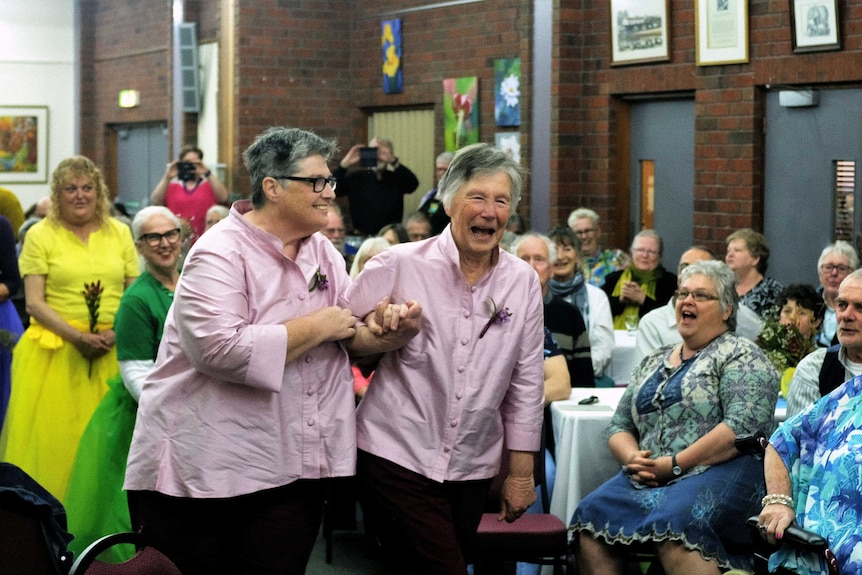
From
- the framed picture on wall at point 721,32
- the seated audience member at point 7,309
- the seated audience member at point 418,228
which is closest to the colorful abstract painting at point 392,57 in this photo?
the framed picture on wall at point 721,32

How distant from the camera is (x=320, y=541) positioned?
5.98m

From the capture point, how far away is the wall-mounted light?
52.1 ft

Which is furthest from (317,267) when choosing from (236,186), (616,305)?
(236,186)

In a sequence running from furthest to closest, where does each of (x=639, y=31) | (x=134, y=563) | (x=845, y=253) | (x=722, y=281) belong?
(x=639, y=31) < (x=845, y=253) < (x=722, y=281) < (x=134, y=563)

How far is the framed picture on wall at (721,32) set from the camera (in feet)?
27.4

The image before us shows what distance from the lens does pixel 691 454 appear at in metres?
4.31

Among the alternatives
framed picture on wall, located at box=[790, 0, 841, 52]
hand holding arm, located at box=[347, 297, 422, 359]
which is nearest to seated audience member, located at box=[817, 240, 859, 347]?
framed picture on wall, located at box=[790, 0, 841, 52]

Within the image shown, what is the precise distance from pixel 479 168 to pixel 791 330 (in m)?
2.41

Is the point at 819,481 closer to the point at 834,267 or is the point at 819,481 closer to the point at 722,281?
the point at 722,281

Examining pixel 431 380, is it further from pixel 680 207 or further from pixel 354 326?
pixel 680 207

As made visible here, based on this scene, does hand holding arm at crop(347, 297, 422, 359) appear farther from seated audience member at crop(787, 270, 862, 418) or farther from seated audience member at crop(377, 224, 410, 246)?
seated audience member at crop(377, 224, 410, 246)

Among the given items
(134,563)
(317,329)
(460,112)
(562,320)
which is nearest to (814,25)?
(562,320)

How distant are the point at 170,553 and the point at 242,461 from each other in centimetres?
32

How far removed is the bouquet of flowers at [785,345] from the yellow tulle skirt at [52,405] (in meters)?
2.75
